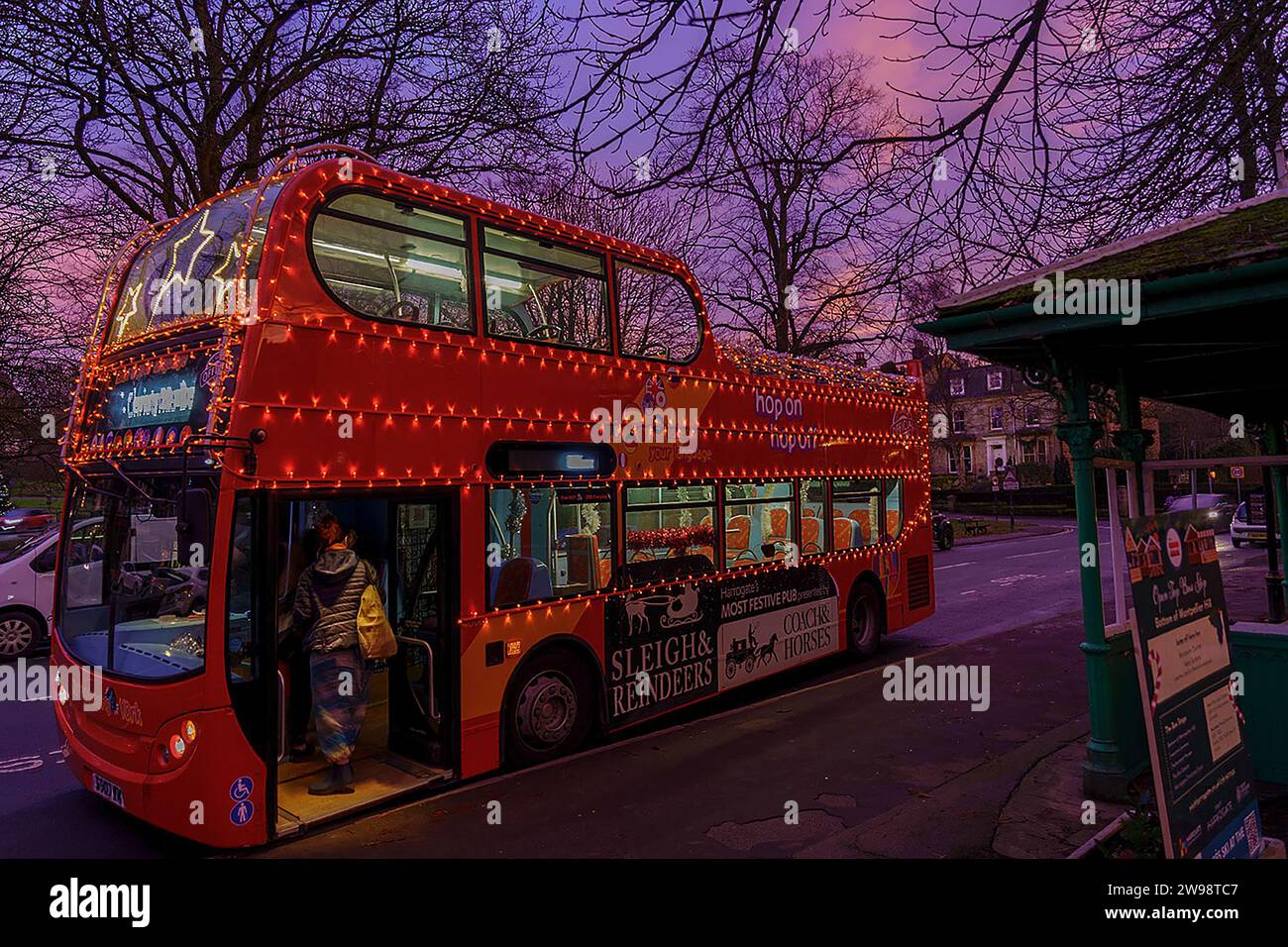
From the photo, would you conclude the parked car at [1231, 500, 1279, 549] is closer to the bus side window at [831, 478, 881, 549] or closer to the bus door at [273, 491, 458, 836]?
the bus side window at [831, 478, 881, 549]

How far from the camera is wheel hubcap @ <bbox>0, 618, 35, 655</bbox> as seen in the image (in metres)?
10.9

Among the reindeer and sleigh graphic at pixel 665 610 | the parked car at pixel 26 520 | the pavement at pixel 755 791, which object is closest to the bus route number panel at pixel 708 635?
the reindeer and sleigh graphic at pixel 665 610

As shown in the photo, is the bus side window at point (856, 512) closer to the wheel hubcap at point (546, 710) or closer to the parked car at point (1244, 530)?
the wheel hubcap at point (546, 710)

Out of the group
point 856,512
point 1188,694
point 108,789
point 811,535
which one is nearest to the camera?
point 1188,694

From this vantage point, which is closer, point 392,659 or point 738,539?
point 392,659

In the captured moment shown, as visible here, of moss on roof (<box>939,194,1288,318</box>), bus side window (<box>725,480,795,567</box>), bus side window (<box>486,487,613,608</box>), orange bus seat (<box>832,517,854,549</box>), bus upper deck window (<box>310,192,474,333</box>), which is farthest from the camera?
orange bus seat (<box>832,517,854,549</box>)

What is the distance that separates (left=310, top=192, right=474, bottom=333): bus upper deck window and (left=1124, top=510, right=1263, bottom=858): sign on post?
15.5ft

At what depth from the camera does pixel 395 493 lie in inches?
217

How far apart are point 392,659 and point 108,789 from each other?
1.99 meters

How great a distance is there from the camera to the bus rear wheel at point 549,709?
627 centimetres

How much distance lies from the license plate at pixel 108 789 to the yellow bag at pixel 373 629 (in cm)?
161

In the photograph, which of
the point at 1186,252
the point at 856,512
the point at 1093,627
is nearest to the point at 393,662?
the point at 1093,627

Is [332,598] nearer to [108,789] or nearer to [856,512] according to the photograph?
[108,789]

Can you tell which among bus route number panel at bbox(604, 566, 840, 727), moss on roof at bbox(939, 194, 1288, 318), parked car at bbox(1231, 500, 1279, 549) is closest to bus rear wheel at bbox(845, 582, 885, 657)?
bus route number panel at bbox(604, 566, 840, 727)
